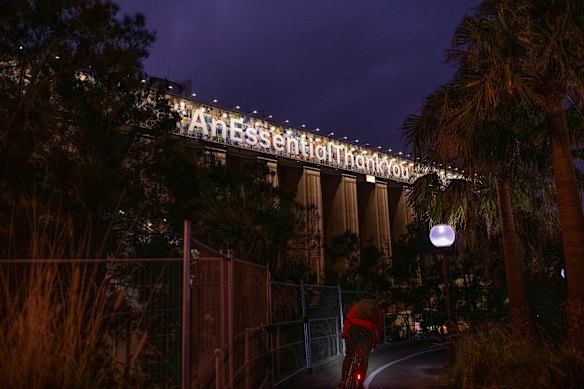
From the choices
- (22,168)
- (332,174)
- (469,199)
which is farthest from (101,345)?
(332,174)

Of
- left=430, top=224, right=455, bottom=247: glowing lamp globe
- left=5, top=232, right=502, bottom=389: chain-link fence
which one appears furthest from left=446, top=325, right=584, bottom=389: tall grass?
left=5, top=232, right=502, bottom=389: chain-link fence

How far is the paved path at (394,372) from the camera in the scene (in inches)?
432

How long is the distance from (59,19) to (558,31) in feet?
30.5

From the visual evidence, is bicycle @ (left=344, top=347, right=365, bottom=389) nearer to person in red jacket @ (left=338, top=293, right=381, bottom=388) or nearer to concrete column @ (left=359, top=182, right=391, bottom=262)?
person in red jacket @ (left=338, top=293, right=381, bottom=388)

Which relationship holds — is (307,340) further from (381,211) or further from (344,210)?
(381,211)

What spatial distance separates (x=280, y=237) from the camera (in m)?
15.3

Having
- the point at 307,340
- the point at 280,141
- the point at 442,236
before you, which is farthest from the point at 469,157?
the point at 280,141

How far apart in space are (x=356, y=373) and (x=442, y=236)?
4353 millimetres

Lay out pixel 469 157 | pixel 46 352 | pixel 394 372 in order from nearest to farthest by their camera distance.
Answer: pixel 46 352 < pixel 469 157 < pixel 394 372

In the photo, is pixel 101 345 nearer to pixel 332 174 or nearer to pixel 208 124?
pixel 208 124

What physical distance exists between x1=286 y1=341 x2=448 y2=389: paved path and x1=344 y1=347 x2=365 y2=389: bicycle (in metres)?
1.94

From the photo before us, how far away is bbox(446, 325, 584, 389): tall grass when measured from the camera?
7.58 m

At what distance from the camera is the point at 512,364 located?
837 cm

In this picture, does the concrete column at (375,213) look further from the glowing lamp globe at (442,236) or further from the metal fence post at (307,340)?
the glowing lamp globe at (442,236)
